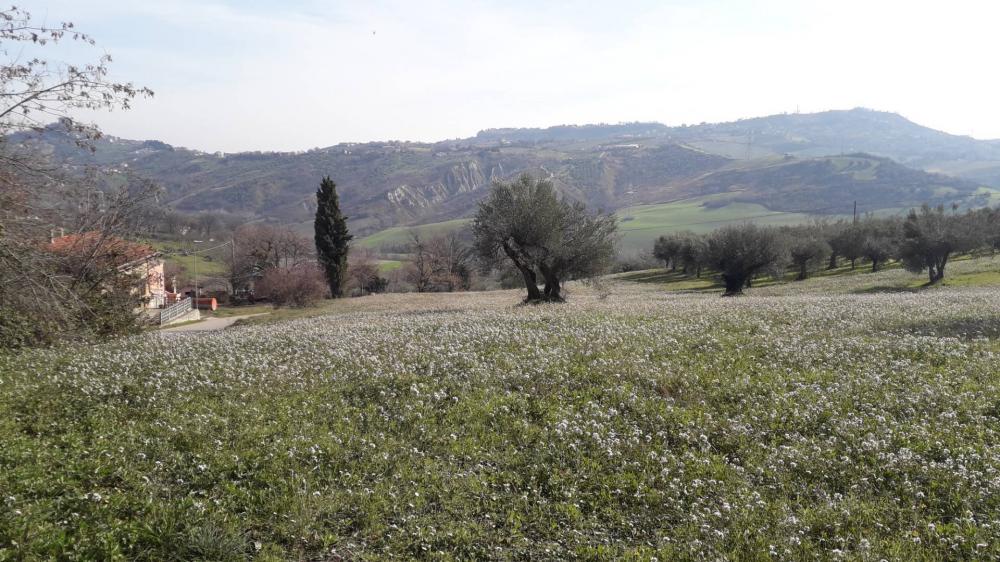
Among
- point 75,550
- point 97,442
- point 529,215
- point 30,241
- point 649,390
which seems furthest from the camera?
point 529,215

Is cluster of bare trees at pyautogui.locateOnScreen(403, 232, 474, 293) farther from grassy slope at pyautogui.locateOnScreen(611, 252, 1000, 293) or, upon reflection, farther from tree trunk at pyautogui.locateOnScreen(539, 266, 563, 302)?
tree trunk at pyautogui.locateOnScreen(539, 266, 563, 302)

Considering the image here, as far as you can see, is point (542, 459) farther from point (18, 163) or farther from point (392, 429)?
point (18, 163)

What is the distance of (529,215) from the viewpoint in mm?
35656

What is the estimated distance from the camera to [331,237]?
2953 inches

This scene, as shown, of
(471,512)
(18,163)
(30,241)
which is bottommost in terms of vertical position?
(471,512)

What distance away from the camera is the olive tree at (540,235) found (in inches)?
1414

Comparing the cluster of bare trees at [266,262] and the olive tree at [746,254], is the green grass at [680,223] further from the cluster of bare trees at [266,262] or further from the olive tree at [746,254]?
the olive tree at [746,254]

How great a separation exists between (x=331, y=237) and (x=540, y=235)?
45742mm

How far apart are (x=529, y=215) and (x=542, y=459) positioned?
2675 cm

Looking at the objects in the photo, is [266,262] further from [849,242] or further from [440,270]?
[849,242]

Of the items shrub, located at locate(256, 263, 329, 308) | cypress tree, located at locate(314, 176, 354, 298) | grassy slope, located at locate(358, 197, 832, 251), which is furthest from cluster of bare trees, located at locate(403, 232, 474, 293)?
grassy slope, located at locate(358, 197, 832, 251)

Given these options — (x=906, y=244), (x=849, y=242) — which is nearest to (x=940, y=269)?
(x=906, y=244)

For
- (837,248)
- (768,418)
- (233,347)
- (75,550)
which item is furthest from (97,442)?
(837,248)

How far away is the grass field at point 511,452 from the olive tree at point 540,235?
63.9ft
